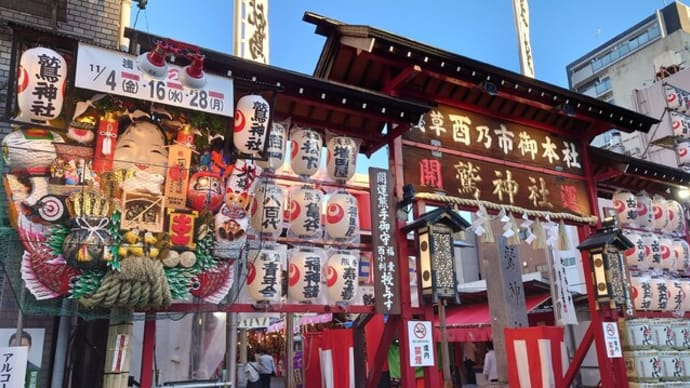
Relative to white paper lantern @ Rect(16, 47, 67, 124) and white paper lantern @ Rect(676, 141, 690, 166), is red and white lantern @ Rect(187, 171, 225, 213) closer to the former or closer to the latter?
white paper lantern @ Rect(16, 47, 67, 124)

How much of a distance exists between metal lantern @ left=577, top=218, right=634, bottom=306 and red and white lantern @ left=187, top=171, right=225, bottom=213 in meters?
8.11

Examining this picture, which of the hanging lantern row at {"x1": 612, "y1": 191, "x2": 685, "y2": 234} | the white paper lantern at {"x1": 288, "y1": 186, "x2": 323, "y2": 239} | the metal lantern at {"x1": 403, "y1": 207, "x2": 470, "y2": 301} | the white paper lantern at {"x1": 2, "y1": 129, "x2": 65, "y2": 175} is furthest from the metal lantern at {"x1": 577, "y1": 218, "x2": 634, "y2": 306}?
the white paper lantern at {"x1": 2, "y1": 129, "x2": 65, "y2": 175}

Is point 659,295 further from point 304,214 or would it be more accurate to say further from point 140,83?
point 140,83

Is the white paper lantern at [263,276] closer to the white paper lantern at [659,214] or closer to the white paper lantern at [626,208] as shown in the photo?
the white paper lantern at [626,208]

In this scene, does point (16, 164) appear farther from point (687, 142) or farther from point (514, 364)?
point (687, 142)

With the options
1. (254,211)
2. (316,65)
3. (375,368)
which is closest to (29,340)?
(254,211)

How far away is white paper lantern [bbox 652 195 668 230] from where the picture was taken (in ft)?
42.1

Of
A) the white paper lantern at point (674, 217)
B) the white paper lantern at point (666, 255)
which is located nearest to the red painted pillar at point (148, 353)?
the white paper lantern at point (666, 255)

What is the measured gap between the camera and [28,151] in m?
5.88

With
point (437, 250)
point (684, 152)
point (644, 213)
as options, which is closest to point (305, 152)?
point (437, 250)

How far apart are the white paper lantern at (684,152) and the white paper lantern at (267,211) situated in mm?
13658

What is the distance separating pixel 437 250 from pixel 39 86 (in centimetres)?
591

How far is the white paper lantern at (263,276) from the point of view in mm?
7262

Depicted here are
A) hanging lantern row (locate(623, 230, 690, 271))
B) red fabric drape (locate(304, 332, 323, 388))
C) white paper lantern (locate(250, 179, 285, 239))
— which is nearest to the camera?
white paper lantern (locate(250, 179, 285, 239))
